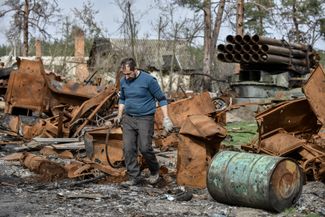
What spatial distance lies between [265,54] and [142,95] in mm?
11761

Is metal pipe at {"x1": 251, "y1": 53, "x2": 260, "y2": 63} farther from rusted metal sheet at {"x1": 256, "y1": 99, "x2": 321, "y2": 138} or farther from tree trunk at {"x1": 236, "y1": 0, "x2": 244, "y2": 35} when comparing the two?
rusted metal sheet at {"x1": 256, "y1": 99, "x2": 321, "y2": 138}

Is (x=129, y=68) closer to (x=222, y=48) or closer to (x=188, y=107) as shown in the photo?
(x=188, y=107)

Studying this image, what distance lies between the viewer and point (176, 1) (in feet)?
94.0

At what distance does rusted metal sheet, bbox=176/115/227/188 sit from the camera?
7.17 metres

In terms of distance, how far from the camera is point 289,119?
27.0ft

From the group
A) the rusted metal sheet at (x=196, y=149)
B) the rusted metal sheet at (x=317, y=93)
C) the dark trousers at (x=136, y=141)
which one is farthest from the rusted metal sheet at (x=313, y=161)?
the dark trousers at (x=136, y=141)

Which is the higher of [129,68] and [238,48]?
[238,48]

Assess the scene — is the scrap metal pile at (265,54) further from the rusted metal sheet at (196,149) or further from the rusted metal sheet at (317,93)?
the rusted metal sheet at (196,149)

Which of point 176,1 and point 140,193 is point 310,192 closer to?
point 140,193

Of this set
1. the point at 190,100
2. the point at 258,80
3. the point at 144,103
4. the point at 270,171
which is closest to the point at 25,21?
the point at 258,80

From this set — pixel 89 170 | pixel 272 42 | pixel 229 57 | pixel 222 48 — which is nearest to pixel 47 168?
pixel 89 170

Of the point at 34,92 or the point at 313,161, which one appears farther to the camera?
the point at 34,92

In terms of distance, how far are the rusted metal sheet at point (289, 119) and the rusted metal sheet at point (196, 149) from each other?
1.06 meters

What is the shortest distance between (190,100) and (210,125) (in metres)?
3.91
